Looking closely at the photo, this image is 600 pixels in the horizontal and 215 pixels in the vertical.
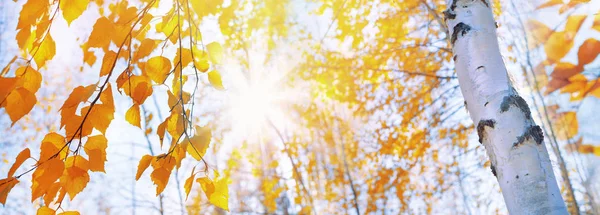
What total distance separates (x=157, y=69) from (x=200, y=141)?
272 mm

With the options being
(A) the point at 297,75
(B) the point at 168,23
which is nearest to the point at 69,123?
(B) the point at 168,23

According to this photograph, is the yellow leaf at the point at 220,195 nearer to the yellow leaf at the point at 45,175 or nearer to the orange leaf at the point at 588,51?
the yellow leaf at the point at 45,175

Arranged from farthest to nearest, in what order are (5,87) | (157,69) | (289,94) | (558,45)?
(289,94) < (558,45) < (157,69) < (5,87)

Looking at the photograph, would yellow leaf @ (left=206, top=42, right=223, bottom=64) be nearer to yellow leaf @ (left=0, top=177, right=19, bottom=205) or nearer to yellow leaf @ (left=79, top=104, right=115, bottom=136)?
yellow leaf @ (left=79, top=104, right=115, bottom=136)

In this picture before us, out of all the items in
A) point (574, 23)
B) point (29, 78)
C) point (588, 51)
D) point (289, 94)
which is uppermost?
point (289, 94)

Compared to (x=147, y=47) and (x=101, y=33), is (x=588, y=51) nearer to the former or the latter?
(x=147, y=47)

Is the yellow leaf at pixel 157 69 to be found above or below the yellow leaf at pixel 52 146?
above

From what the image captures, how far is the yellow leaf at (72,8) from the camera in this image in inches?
43.8

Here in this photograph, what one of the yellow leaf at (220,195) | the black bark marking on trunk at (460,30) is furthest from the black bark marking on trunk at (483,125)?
the yellow leaf at (220,195)

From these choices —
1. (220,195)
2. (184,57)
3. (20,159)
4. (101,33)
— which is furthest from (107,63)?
(220,195)

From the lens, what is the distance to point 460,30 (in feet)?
4.53

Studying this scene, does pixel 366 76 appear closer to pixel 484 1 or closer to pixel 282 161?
pixel 484 1

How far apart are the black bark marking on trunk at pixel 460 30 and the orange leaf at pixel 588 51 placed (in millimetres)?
556

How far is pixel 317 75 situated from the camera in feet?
14.5
